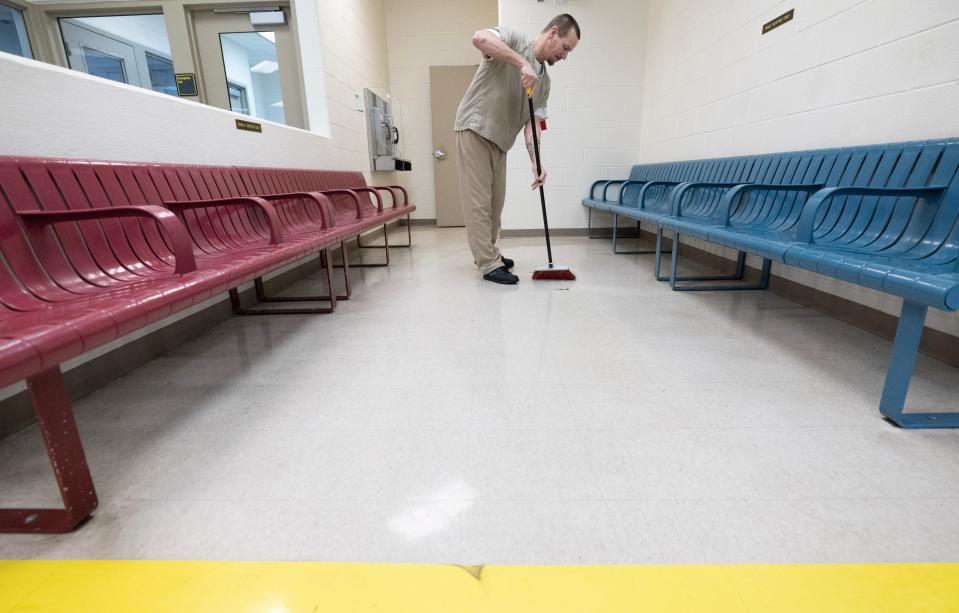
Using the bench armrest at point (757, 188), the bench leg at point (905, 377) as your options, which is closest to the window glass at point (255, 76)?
the bench armrest at point (757, 188)

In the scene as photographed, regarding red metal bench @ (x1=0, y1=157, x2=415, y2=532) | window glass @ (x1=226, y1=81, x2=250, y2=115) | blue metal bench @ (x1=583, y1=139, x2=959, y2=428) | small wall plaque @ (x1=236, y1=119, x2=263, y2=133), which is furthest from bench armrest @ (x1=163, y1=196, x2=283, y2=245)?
window glass @ (x1=226, y1=81, x2=250, y2=115)

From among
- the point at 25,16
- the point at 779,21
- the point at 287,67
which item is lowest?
the point at 779,21

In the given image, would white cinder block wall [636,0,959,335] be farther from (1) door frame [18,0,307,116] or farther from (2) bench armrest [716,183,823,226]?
(1) door frame [18,0,307,116]

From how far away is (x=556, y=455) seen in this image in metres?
1.19

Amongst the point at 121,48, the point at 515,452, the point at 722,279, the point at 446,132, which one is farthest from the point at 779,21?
the point at 121,48

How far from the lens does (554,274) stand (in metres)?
3.18

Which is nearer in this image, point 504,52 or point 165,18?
point 504,52

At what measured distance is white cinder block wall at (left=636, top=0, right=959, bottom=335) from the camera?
5.95ft

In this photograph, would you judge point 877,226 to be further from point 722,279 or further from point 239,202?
point 239,202

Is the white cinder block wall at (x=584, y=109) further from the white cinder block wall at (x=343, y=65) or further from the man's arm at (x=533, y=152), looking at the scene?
the man's arm at (x=533, y=152)

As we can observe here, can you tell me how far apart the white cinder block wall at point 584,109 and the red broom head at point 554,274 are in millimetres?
2378

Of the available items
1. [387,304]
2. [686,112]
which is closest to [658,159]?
[686,112]

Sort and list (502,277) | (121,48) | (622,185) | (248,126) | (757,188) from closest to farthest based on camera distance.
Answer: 1. (757,188)
2. (248,126)
3. (502,277)
4. (622,185)
5. (121,48)

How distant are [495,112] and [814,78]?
6.07 ft
